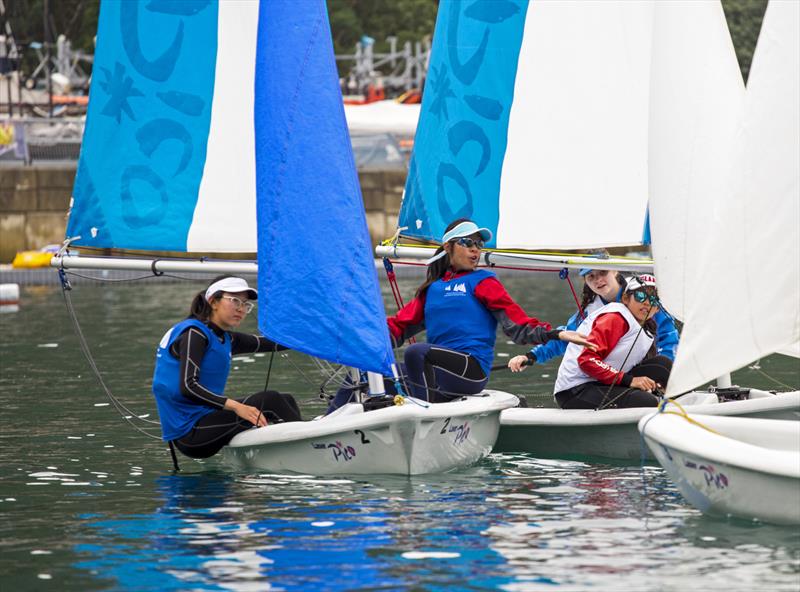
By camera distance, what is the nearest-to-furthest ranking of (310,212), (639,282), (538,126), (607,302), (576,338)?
(576,338) → (310,212) → (639,282) → (607,302) → (538,126)

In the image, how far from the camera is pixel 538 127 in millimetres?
11750

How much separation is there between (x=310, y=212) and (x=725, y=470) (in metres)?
2.84

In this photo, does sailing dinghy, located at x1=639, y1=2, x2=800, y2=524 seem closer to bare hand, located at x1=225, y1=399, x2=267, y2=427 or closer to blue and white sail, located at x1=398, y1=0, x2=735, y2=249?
bare hand, located at x1=225, y1=399, x2=267, y2=427

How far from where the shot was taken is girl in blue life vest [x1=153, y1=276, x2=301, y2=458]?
9.10 meters

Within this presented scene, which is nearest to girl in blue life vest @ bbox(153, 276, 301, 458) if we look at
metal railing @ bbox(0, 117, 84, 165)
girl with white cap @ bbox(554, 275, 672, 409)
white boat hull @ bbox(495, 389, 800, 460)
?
white boat hull @ bbox(495, 389, 800, 460)

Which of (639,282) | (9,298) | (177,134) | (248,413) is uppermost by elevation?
(177,134)

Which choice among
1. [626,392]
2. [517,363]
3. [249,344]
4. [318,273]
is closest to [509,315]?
[517,363]

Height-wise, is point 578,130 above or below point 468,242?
above

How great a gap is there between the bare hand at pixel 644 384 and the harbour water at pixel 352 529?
1.57ft

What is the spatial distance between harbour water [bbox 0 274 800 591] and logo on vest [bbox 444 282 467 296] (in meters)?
1.02

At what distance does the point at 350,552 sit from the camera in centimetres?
729

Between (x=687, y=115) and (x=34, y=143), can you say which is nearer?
(x=687, y=115)

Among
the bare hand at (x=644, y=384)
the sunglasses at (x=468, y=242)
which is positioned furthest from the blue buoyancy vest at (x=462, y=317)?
the bare hand at (x=644, y=384)

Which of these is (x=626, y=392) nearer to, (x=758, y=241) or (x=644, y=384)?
(x=644, y=384)
